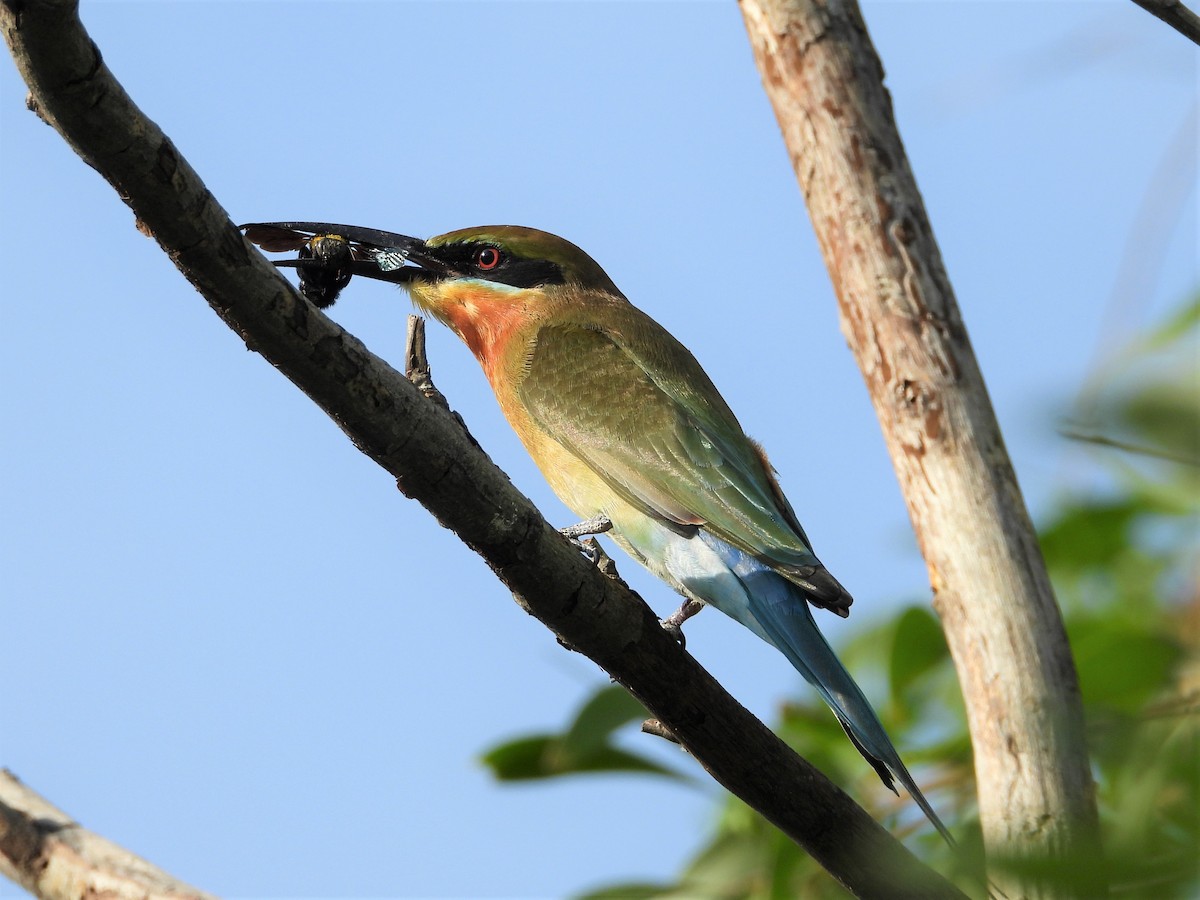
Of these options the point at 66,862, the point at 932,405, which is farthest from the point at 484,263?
the point at 66,862

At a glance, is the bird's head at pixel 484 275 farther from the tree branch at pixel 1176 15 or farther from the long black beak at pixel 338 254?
the tree branch at pixel 1176 15

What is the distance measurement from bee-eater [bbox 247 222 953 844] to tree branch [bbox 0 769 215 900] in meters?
1.20

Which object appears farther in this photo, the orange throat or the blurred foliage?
the orange throat

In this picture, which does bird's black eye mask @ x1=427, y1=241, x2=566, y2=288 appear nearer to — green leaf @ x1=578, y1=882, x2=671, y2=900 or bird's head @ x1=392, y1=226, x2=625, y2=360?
bird's head @ x1=392, y1=226, x2=625, y2=360

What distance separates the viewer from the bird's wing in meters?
3.01

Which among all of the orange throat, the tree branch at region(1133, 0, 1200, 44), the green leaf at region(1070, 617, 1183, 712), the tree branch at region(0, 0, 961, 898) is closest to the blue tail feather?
the tree branch at region(0, 0, 961, 898)

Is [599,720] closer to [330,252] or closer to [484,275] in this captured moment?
[330,252]

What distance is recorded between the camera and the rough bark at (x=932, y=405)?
2.76m

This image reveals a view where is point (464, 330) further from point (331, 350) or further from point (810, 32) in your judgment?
point (331, 350)

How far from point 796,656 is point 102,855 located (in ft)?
4.65

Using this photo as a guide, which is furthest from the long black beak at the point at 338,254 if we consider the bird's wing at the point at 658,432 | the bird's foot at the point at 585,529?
the bird's foot at the point at 585,529

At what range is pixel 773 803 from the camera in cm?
231

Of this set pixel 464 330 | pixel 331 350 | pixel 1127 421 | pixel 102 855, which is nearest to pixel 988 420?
pixel 464 330

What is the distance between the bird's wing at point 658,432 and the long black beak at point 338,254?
0.49 m
